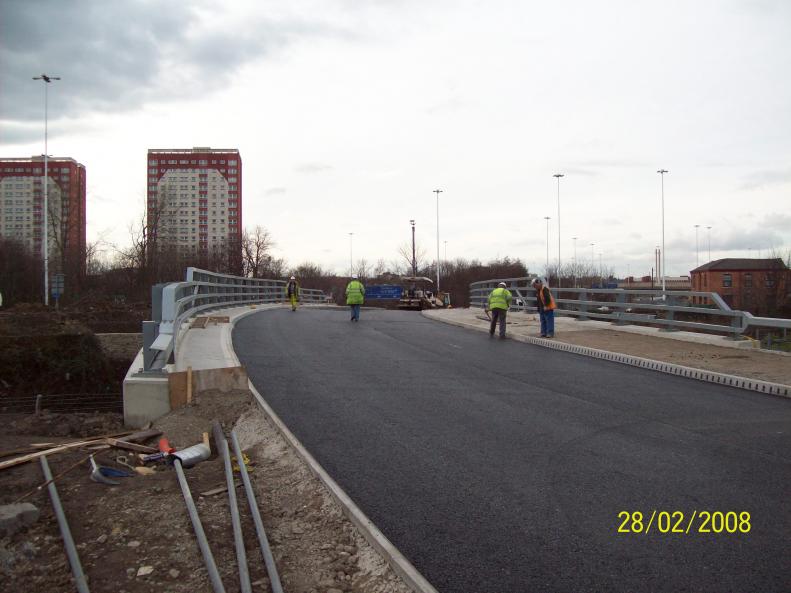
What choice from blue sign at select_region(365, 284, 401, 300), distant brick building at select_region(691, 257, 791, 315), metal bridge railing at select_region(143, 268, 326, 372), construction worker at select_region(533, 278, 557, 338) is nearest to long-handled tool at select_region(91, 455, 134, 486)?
metal bridge railing at select_region(143, 268, 326, 372)

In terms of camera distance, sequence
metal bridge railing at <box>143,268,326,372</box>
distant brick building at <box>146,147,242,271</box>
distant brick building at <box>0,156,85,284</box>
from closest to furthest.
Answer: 1. metal bridge railing at <box>143,268,326,372</box>
2. distant brick building at <box>0,156,85,284</box>
3. distant brick building at <box>146,147,242,271</box>

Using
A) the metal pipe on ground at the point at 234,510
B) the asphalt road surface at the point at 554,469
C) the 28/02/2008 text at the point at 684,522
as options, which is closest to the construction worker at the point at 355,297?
the asphalt road surface at the point at 554,469

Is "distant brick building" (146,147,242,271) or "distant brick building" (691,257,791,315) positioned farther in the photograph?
"distant brick building" (146,147,242,271)

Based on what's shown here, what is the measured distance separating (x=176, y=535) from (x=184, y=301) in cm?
805

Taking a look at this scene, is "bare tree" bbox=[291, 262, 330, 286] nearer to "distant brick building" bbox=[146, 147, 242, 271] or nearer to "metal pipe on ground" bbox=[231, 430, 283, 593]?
"distant brick building" bbox=[146, 147, 242, 271]

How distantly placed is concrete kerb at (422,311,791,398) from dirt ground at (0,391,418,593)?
286 inches

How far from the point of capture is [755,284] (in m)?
59.8

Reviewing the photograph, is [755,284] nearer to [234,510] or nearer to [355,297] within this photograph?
[355,297]

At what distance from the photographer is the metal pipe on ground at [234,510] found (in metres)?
3.80

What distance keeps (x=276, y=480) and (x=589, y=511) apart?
2.66 m

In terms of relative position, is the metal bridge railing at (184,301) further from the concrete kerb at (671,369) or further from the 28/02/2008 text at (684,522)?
the concrete kerb at (671,369)

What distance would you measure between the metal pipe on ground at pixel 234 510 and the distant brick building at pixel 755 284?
45962mm

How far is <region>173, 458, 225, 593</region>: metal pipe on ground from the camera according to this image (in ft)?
12.3

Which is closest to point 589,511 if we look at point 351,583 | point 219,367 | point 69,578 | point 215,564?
point 351,583
